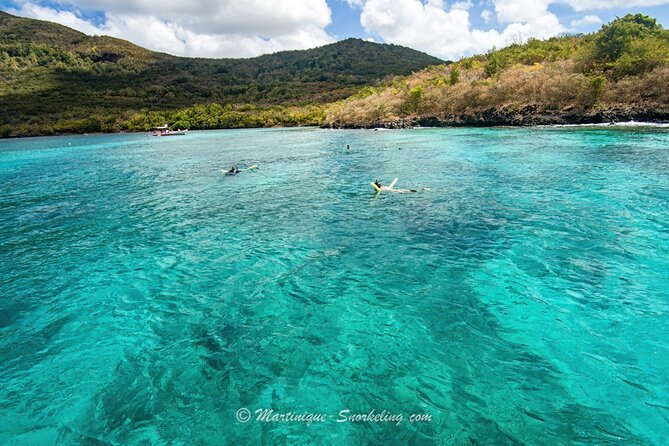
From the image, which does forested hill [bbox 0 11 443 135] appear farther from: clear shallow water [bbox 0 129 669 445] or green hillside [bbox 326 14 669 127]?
clear shallow water [bbox 0 129 669 445]

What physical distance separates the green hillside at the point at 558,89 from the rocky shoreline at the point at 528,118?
0.40ft

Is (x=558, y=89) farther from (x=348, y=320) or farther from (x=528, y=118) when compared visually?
(x=348, y=320)

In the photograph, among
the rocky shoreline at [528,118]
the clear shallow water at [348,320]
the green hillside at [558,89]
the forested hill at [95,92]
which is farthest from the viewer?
the forested hill at [95,92]

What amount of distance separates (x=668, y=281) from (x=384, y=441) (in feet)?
30.2

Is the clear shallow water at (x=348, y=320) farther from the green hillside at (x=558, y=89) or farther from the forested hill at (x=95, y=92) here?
the forested hill at (x=95, y=92)

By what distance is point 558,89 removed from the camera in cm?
5775

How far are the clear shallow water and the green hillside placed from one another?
43.7 meters

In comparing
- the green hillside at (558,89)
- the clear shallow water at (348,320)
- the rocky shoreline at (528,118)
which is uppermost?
the green hillside at (558,89)

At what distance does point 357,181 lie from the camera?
82.4ft

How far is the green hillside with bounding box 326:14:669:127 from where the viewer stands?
50.8 meters

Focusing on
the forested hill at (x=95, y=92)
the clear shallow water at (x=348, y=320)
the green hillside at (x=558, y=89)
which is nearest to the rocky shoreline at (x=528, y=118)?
the green hillside at (x=558, y=89)

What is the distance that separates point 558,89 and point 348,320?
66420mm

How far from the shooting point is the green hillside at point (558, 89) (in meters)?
50.8

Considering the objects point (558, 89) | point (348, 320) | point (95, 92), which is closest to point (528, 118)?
point (558, 89)
